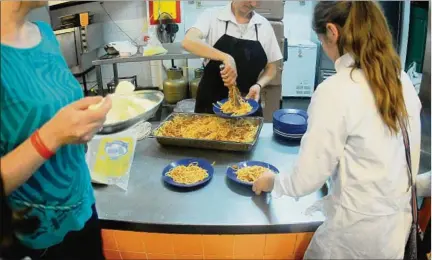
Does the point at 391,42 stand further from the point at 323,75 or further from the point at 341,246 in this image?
the point at 323,75

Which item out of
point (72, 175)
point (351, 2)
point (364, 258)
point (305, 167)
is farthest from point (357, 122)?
point (72, 175)

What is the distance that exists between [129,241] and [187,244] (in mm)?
200

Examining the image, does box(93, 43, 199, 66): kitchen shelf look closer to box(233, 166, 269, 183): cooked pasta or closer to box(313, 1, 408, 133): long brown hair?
box(233, 166, 269, 183): cooked pasta

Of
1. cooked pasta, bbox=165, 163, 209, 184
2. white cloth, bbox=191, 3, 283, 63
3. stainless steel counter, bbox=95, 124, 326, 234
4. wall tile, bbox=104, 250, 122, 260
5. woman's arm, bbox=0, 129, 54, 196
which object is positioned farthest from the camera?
white cloth, bbox=191, 3, 283, 63

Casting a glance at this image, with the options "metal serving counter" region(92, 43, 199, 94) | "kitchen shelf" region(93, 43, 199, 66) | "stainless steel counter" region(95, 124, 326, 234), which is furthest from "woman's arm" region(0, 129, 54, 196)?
"kitchen shelf" region(93, 43, 199, 66)

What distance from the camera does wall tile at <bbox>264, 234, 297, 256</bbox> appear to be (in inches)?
51.6

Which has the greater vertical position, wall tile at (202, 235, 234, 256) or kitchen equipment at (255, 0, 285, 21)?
kitchen equipment at (255, 0, 285, 21)

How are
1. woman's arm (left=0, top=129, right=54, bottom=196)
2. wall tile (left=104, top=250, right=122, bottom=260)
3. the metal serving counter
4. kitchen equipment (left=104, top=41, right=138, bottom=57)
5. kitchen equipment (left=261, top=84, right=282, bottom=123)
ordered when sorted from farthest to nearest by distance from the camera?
kitchen equipment (left=261, top=84, right=282, bottom=123), kitchen equipment (left=104, top=41, right=138, bottom=57), the metal serving counter, wall tile (left=104, top=250, right=122, bottom=260), woman's arm (left=0, top=129, right=54, bottom=196)

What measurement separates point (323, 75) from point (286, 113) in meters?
3.19

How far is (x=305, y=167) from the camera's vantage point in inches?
45.6

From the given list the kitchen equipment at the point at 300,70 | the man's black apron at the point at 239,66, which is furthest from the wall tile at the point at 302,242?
the kitchen equipment at the point at 300,70

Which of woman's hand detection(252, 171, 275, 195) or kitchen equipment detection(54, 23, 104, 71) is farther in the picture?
kitchen equipment detection(54, 23, 104, 71)

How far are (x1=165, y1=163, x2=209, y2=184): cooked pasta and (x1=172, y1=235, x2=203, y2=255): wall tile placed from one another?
0.23m

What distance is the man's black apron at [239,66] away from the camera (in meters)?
2.40
